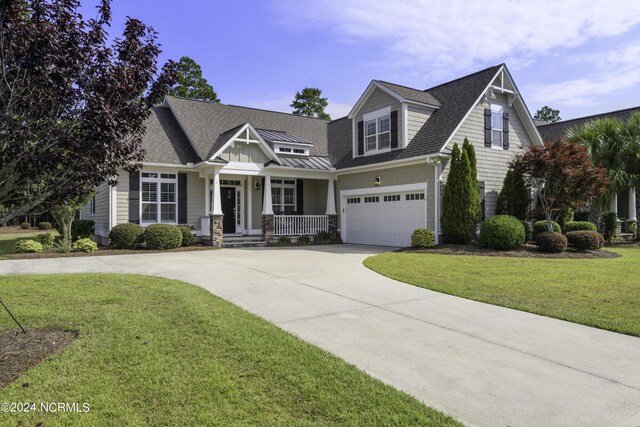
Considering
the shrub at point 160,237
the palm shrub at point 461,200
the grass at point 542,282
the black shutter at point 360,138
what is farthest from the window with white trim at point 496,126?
the shrub at point 160,237

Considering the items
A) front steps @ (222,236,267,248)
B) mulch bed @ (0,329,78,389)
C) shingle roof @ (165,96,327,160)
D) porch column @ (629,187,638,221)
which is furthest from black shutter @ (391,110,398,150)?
mulch bed @ (0,329,78,389)

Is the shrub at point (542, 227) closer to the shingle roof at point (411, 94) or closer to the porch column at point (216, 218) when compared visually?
the shingle roof at point (411, 94)

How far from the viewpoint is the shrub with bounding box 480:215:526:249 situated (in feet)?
45.1

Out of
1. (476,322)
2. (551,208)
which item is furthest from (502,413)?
(551,208)

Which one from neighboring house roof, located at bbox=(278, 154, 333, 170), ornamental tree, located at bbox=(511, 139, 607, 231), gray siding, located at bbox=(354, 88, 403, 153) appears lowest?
ornamental tree, located at bbox=(511, 139, 607, 231)

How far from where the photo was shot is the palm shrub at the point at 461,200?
48.0ft

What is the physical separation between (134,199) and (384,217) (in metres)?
9.98

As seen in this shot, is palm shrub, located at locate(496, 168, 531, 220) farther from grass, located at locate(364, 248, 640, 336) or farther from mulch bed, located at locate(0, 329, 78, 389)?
mulch bed, located at locate(0, 329, 78, 389)

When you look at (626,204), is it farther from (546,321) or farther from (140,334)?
(140,334)

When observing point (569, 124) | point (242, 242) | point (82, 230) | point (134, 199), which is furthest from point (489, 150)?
point (82, 230)

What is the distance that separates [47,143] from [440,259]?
406 inches

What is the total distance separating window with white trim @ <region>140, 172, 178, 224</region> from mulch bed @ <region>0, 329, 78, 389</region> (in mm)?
11680

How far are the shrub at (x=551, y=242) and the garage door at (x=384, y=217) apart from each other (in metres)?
3.98

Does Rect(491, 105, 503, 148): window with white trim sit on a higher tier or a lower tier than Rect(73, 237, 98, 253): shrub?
higher
